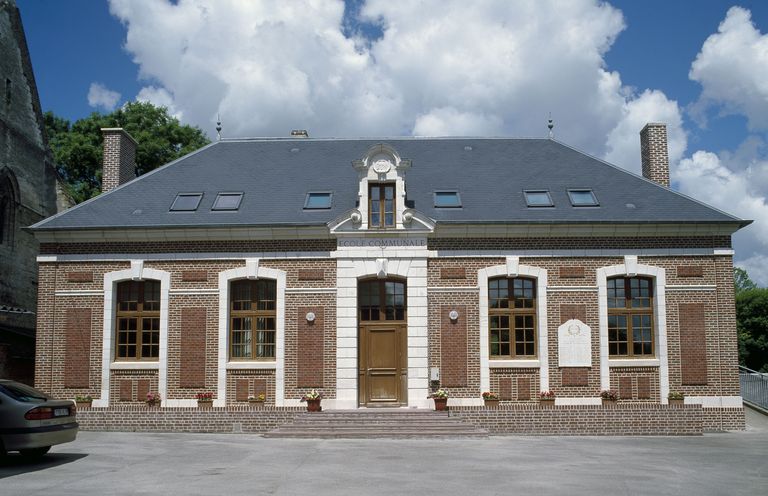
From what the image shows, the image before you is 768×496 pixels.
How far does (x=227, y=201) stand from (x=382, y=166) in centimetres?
438

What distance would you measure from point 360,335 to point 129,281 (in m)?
6.19

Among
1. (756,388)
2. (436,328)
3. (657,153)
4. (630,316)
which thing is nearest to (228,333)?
(436,328)

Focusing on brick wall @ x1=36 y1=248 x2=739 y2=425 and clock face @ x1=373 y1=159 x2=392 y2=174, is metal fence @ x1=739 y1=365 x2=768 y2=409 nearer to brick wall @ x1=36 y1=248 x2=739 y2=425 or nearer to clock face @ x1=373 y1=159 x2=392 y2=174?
brick wall @ x1=36 y1=248 x2=739 y2=425

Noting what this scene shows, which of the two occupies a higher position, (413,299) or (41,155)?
(41,155)

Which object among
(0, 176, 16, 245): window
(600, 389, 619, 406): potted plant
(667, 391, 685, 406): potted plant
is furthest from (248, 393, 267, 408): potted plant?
(0, 176, 16, 245): window

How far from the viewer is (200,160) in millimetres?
22250

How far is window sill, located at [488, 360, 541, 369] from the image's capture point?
1855cm

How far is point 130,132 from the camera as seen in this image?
34344 mm

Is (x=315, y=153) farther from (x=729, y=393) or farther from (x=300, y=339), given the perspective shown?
(x=729, y=393)

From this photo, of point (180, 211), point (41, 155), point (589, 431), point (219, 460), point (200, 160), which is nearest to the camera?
point (219, 460)

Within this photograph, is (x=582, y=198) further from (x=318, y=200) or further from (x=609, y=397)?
(x=318, y=200)

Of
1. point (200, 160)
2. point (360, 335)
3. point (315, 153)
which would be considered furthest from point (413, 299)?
point (200, 160)

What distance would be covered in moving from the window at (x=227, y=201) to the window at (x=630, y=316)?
10009mm

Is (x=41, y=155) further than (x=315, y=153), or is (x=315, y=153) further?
(x=41, y=155)
